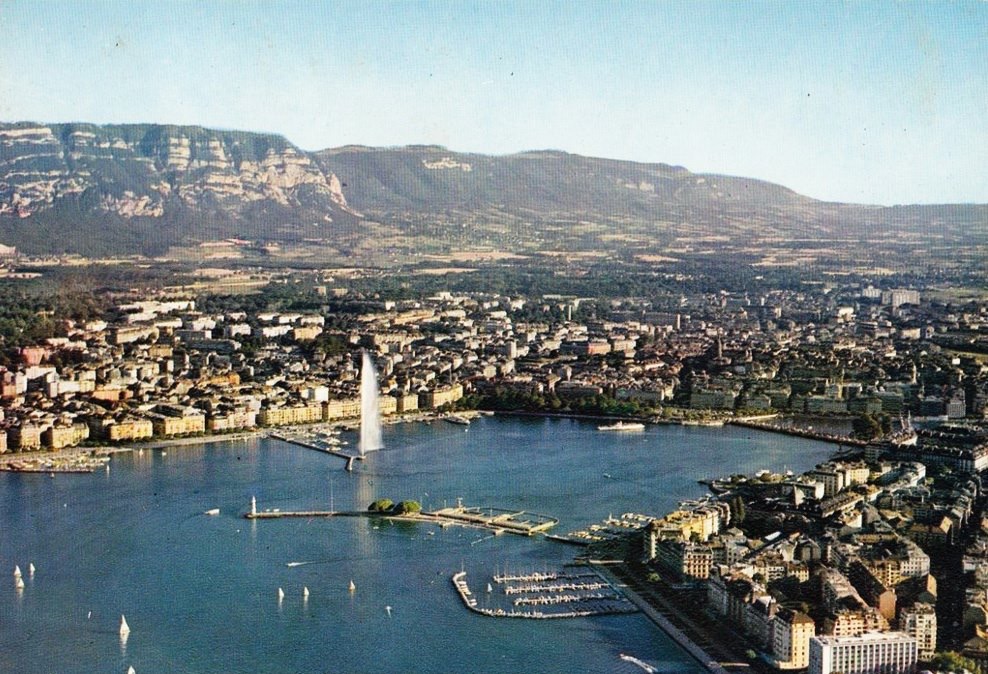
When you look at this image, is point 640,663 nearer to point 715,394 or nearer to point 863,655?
point 863,655

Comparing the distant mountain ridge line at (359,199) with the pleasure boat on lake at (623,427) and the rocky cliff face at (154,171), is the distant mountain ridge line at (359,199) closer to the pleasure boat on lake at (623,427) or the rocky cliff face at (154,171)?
the rocky cliff face at (154,171)

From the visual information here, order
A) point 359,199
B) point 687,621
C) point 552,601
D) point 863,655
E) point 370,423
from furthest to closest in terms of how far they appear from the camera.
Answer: point 359,199 < point 370,423 < point 552,601 < point 687,621 < point 863,655

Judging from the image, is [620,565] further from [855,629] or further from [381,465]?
[381,465]

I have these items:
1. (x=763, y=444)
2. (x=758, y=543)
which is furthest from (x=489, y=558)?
(x=763, y=444)

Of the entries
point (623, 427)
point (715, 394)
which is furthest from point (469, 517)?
point (715, 394)

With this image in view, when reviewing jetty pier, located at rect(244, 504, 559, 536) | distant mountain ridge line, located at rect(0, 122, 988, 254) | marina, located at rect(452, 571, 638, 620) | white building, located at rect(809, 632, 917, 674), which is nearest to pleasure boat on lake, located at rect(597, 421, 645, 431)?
jetty pier, located at rect(244, 504, 559, 536)

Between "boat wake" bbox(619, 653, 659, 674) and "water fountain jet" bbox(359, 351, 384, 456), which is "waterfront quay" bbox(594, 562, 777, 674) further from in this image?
"water fountain jet" bbox(359, 351, 384, 456)
